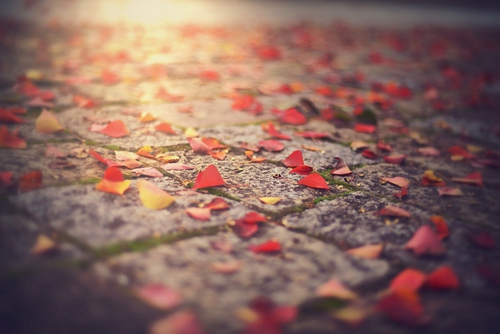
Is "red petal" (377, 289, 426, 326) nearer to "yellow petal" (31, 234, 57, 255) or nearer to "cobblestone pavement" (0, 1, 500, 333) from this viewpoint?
"cobblestone pavement" (0, 1, 500, 333)

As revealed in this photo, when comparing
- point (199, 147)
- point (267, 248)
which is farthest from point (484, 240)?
point (199, 147)

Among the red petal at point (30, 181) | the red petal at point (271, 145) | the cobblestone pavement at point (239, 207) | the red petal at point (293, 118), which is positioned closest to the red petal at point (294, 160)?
the cobblestone pavement at point (239, 207)

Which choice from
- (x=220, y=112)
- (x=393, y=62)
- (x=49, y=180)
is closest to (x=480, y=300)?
(x=49, y=180)

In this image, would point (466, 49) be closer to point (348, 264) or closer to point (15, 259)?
point (348, 264)

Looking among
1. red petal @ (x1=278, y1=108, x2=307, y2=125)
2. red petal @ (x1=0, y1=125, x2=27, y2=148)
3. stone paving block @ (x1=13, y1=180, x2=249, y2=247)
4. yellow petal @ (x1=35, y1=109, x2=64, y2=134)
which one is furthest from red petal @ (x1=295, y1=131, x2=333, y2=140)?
red petal @ (x1=0, y1=125, x2=27, y2=148)

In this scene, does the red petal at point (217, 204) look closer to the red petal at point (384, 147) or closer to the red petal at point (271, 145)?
the red petal at point (271, 145)

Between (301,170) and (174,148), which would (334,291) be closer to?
(301,170)
